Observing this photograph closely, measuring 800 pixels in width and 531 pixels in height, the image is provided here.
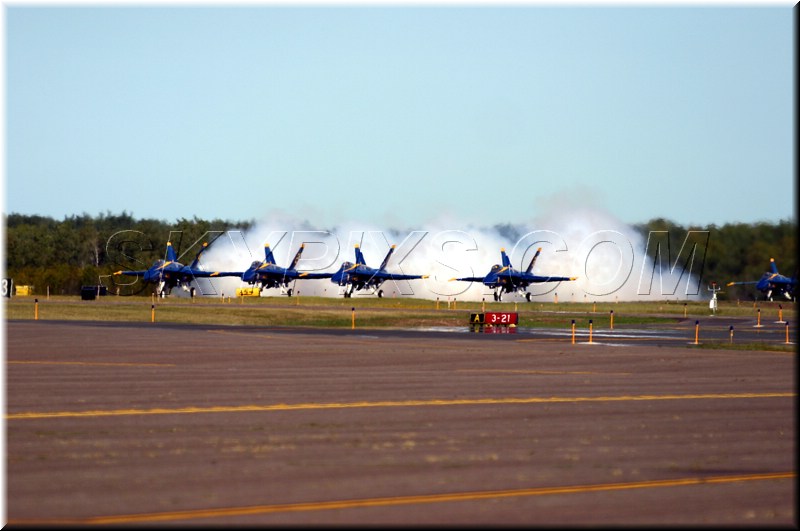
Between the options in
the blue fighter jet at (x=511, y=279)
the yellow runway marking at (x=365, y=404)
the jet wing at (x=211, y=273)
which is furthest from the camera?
the jet wing at (x=211, y=273)

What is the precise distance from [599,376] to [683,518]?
1632cm

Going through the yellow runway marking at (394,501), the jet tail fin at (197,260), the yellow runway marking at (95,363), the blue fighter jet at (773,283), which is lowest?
the yellow runway marking at (95,363)

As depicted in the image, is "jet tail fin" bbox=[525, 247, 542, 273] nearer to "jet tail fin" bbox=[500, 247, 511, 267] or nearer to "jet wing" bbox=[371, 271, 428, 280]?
"jet tail fin" bbox=[500, 247, 511, 267]

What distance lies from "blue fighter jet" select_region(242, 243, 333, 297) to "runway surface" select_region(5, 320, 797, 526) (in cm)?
7171

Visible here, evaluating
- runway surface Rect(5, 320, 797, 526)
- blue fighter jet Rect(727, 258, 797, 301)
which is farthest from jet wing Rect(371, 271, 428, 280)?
runway surface Rect(5, 320, 797, 526)

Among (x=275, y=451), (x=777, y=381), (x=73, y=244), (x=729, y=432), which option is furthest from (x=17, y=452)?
(x=73, y=244)

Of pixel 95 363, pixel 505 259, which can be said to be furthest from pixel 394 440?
pixel 505 259

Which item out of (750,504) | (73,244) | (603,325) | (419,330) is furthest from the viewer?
(73,244)

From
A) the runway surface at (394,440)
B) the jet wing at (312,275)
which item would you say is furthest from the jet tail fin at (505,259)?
the runway surface at (394,440)

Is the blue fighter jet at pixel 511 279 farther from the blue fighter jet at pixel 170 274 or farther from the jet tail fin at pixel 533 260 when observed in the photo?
the blue fighter jet at pixel 170 274

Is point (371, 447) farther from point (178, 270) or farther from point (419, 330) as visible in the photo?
point (178, 270)

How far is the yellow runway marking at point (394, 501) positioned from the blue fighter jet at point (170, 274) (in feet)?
282

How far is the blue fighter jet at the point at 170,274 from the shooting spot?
3883 inches

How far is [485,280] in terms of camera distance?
102438 millimetres
